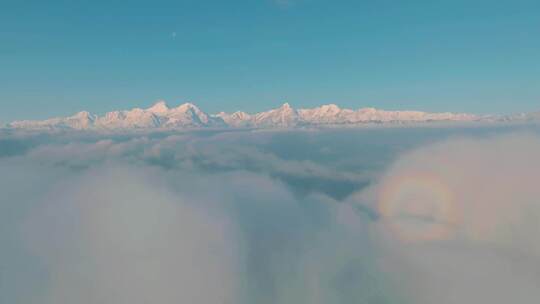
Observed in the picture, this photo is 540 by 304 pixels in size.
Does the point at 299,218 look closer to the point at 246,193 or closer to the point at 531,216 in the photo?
the point at 246,193

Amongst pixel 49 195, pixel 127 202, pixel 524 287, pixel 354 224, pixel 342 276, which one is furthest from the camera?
pixel 49 195

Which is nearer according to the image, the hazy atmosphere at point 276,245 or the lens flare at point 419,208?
the hazy atmosphere at point 276,245

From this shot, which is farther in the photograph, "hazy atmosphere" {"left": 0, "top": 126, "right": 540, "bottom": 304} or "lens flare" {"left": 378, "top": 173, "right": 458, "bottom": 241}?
"lens flare" {"left": 378, "top": 173, "right": 458, "bottom": 241}

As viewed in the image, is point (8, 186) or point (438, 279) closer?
point (438, 279)

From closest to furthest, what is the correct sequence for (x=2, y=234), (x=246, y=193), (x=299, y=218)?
1. (x=2, y=234)
2. (x=299, y=218)
3. (x=246, y=193)

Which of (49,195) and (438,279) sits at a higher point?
(49,195)

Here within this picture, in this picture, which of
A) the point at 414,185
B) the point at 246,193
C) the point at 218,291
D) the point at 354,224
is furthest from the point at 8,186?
the point at 414,185

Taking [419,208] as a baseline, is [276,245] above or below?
below

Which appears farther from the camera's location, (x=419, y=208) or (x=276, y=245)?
(x=419, y=208)
